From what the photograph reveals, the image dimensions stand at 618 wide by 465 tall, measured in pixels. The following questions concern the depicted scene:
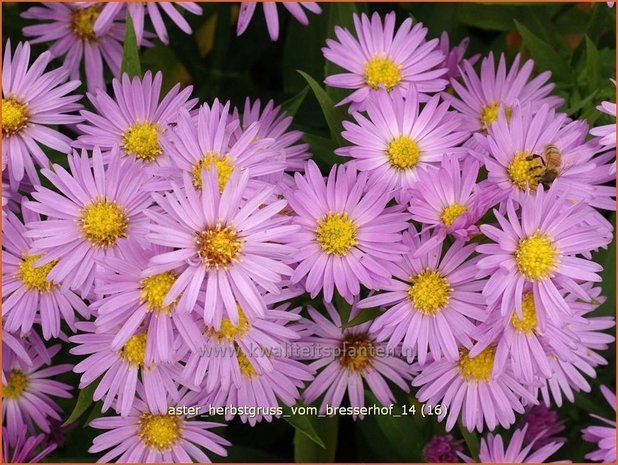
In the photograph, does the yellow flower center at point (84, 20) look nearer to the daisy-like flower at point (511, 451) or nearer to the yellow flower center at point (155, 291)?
the yellow flower center at point (155, 291)

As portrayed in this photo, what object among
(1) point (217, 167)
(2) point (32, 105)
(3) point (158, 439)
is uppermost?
(2) point (32, 105)

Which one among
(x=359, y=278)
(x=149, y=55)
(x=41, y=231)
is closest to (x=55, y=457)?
(x=41, y=231)

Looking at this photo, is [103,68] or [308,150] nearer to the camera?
[308,150]

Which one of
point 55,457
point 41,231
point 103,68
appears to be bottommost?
point 55,457

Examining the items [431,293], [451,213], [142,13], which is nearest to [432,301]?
[431,293]

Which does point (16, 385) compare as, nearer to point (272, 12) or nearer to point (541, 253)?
point (272, 12)

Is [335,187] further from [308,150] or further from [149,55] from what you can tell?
[149,55]
